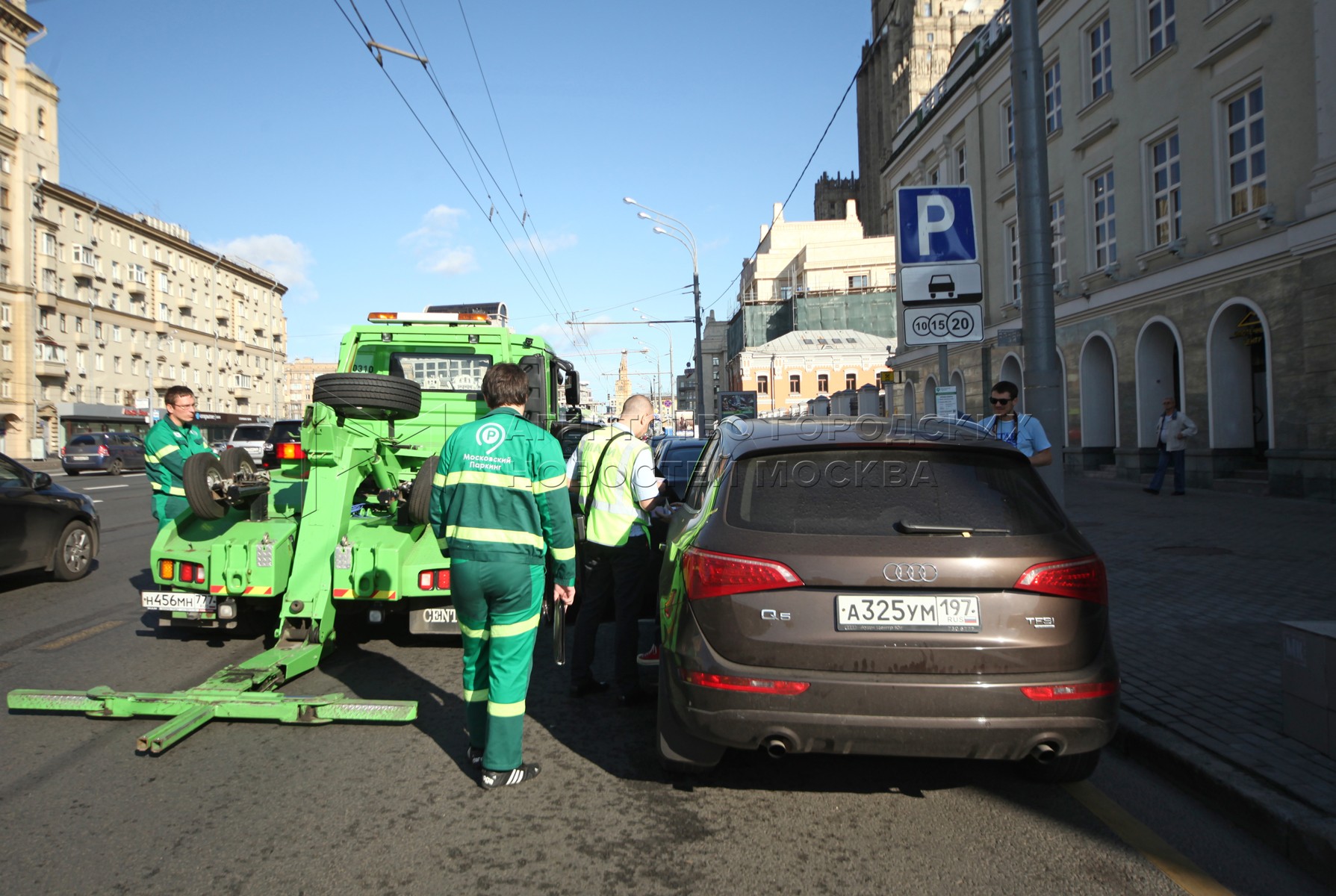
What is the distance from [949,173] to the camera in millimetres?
30984

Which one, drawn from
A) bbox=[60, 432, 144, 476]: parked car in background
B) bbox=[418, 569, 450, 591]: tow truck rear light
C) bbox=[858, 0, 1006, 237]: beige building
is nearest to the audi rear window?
bbox=[418, 569, 450, 591]: tow truck rear light

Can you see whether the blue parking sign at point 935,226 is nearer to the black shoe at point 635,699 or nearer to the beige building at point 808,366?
the black shoe at point 635,699

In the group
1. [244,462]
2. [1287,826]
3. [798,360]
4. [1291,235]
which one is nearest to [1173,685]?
[1287,826]

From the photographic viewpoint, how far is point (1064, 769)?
3922 millimetres

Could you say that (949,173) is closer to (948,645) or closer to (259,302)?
(948,645)

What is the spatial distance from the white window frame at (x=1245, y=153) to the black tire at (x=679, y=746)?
16.8 m

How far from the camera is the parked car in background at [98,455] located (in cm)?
3600

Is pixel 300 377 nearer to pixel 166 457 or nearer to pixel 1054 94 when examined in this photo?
pixel 1054 94

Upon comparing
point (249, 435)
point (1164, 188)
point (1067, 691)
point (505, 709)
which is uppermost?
point (1164, 188)

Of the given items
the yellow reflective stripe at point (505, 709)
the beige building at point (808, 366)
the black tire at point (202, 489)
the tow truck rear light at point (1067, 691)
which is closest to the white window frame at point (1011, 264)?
the black tire at point (202, 489)

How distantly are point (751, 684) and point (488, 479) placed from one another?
1.43 metres

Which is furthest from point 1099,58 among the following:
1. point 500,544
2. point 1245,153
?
point 500,544

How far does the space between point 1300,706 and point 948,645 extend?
2053 millimetres

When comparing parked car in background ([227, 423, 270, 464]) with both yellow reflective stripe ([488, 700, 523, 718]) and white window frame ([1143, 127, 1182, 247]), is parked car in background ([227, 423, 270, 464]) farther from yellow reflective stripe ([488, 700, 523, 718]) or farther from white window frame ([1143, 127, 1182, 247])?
yellow reflective stripe ([488, 700, 523, 718])
